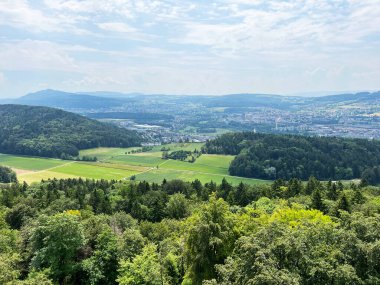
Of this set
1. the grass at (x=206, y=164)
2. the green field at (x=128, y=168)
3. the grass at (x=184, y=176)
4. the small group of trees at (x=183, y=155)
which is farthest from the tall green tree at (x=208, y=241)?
the small group of trees at (x=183, y=155)

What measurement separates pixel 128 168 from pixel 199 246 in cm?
10787

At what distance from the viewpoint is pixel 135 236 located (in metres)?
38.5

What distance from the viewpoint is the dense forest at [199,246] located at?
851 inches

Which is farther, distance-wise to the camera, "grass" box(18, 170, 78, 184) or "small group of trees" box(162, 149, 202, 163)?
"small group of trees" box(162, 149, 202, 163)

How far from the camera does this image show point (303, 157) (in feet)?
468

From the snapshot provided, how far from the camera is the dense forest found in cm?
2161

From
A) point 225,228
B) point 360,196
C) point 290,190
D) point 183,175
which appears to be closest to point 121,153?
point 183,175

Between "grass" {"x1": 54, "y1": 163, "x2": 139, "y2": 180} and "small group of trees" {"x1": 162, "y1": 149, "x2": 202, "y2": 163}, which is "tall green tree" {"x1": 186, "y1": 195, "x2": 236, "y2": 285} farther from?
"small group of trees" {"x1": 162, "y1": 149, "x2": 202, "y2": 163}

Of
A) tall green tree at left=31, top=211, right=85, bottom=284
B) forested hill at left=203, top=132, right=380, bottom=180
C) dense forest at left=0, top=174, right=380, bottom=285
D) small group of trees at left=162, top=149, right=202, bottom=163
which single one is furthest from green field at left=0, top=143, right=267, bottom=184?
tall green tree at left=31, top=211, right=85, bottom=284

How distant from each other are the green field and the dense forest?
163 feet

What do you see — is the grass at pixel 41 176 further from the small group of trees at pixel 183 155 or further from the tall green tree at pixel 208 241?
the tall green tree at pixel 208 241

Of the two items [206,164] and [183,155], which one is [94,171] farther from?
[183,155]

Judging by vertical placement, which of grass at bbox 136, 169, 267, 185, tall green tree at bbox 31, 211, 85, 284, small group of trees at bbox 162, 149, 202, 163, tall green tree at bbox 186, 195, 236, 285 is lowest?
grass at bbox 136, 169, 267, 185

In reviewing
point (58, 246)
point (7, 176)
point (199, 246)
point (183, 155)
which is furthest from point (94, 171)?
point (199, 246)
